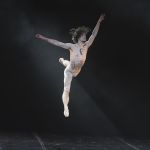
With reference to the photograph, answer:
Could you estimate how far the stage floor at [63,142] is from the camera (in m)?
7.69

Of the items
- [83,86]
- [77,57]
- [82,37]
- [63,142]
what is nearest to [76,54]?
[77,57]

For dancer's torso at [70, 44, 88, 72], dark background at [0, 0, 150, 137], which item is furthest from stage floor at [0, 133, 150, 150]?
dancer's torso at [70, 44, 88, 72]

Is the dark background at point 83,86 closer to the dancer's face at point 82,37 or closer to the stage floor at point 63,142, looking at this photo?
the stage floor at point 63,142

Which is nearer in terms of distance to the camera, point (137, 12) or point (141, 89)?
point (137, 12)

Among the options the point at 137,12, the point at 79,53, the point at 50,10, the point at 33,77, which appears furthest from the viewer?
the point at 33,77

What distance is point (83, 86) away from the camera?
10.3m

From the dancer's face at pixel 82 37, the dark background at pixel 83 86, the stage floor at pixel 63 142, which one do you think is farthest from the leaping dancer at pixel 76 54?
the dark background at pixel 83 86

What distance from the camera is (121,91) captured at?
10.2 metres

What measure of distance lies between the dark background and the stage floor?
0.78m

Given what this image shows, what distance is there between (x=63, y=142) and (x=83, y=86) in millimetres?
2054

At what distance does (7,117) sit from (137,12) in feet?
11.0

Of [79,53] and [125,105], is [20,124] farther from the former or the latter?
[79,53]

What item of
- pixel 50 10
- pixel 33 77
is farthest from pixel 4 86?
pixel 50 10

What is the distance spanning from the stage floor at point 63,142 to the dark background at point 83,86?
0.78 m
